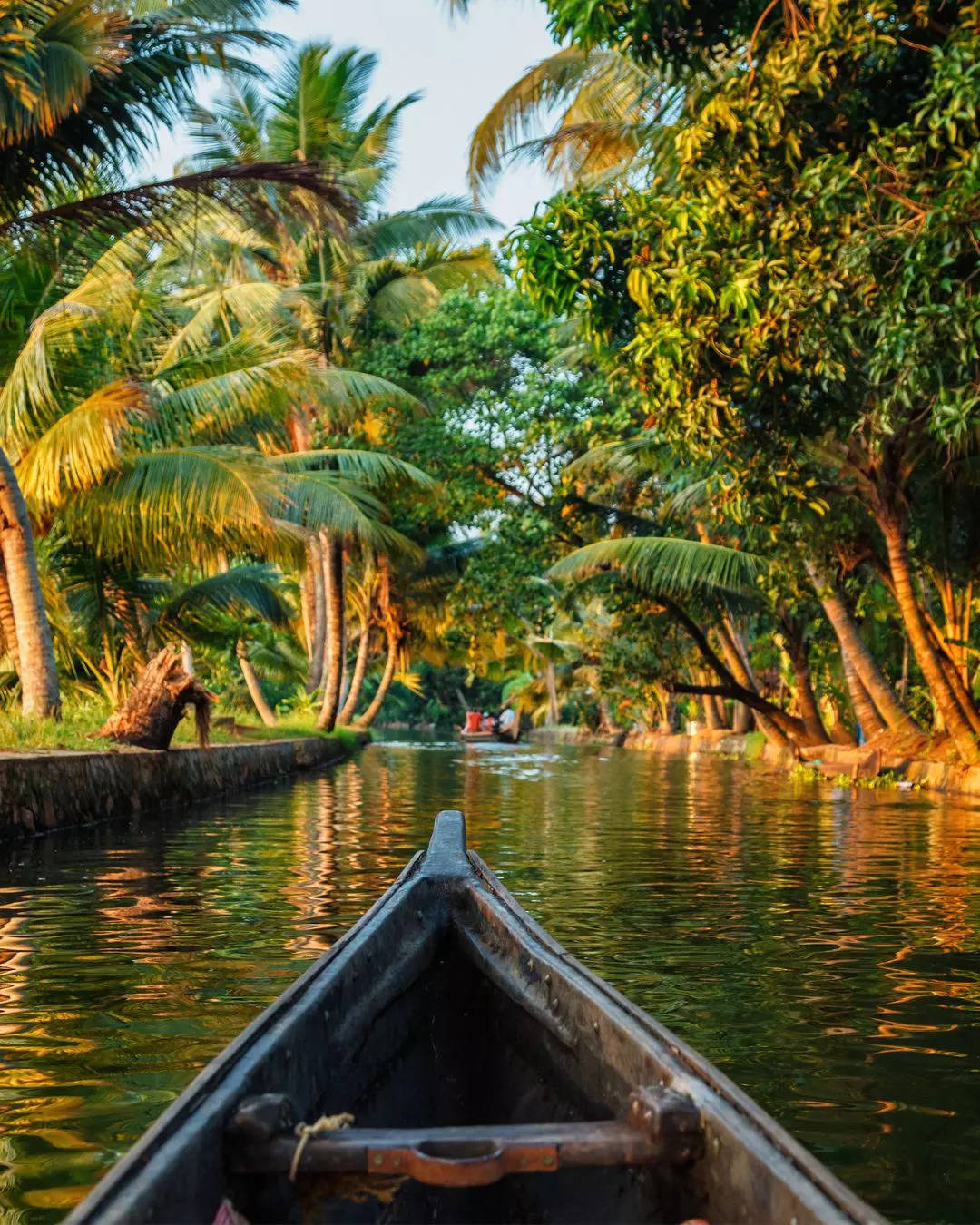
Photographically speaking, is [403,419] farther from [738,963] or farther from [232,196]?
[738,963]

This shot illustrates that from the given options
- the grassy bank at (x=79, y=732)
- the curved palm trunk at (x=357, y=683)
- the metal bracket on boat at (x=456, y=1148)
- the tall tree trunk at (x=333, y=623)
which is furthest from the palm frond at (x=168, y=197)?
the curved palm trunk at (x=357, y=683)

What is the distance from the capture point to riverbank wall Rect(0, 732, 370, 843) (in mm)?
9750

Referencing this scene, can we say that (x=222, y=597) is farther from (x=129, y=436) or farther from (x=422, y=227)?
(x=422, y=227)

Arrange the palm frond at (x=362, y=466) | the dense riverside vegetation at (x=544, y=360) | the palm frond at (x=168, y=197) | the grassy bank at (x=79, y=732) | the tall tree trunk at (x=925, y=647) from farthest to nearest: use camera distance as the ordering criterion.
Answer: the palm frond at (x=362, y=466)
the tall tree trunk at (x=925, y=647)
the palm frond at (x=168, y=197)
the grassy bank at (x=79, y=732)
the dense riverside vegetation at (x=544, y=360)

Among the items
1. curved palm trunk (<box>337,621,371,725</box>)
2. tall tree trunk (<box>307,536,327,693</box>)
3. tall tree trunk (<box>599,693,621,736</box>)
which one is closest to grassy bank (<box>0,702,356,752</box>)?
tall tree trunk (<box>307,536,327,693</box>)

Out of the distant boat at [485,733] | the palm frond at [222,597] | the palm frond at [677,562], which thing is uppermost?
the palm frond at [677,562]

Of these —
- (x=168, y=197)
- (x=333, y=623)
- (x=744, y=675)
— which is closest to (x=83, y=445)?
(x=168, y=197)

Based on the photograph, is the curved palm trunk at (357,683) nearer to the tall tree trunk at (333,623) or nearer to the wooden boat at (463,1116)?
the tall tree trunk at (333,623)

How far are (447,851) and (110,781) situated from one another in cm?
722

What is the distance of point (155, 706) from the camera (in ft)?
43.9

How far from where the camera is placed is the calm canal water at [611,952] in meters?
3.74

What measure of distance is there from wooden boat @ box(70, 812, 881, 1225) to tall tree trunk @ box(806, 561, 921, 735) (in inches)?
592

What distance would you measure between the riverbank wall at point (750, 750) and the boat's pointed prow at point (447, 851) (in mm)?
11117

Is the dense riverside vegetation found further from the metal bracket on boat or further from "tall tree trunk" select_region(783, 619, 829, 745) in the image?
the metal bracket on boat
